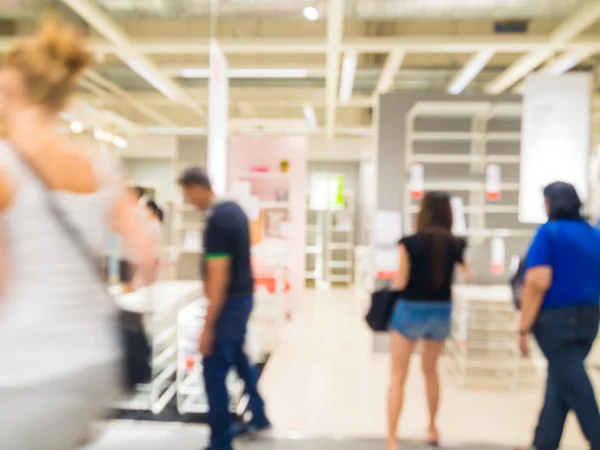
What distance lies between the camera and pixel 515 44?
4.91 metres

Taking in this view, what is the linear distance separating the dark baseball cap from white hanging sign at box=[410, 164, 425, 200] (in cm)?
280

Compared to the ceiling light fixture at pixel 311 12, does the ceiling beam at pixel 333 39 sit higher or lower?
lower

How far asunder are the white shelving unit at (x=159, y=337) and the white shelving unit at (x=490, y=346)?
7.80 ft

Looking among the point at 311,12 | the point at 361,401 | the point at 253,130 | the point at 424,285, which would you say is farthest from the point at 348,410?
the point at 253,130

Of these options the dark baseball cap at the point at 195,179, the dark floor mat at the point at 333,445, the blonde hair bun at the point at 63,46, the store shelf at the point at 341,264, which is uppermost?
the blonde hair bun at the point at 63,46

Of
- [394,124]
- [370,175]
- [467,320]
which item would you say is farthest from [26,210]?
[370,175]

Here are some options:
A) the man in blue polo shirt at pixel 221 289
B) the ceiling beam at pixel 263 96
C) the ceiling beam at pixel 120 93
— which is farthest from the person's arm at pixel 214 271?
the ceiling beam at pixel 263 96

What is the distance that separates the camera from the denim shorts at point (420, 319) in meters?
2.97

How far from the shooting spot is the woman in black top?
116 inches

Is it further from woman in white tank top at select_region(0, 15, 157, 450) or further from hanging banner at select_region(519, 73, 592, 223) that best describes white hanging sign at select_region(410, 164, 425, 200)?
woman in white tank top at select_region(0, 15, 157, 450)

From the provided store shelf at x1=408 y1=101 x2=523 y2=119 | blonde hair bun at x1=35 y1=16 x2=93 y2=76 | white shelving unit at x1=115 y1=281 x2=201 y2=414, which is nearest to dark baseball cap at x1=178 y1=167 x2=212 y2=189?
white shelving unit at x1=115 y1=281 x2=201 y2=414

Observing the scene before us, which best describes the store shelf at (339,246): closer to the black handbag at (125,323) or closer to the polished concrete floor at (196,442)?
the polished concrete floor at (196,442)

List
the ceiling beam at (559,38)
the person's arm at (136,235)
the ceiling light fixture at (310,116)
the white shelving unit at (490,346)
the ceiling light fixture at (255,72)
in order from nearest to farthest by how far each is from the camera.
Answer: the person's arm at (136,235) < the ceiling beam at (559,38) < the white shelving unit at (490,346) < the ceiling light fixture at (255,72) < the ceiling light fixture at (310,116)

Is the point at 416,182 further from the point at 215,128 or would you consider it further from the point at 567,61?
the point at 215,128
